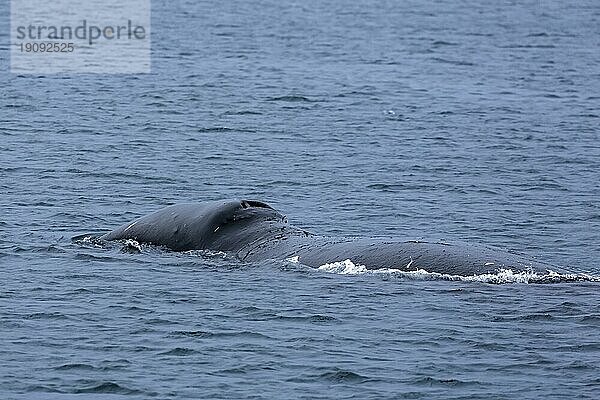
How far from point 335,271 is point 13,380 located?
5.10 metres

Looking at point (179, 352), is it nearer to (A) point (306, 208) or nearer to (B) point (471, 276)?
(B) point (471, 276)

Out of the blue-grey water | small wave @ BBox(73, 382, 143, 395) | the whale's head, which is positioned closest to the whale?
the whale's head

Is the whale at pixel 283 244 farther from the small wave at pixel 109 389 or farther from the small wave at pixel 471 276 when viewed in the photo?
the small wave at pixel 109 389

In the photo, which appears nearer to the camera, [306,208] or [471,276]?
[471,276]

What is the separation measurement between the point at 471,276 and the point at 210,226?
12.5ft

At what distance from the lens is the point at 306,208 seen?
80.4 feet

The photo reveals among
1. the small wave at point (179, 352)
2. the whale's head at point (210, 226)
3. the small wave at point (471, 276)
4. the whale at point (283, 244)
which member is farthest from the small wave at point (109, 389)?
the whale's head at point (210, 226)

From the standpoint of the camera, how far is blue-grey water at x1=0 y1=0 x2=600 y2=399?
46.6ft

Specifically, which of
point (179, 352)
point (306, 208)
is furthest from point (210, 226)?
point (306, 208)

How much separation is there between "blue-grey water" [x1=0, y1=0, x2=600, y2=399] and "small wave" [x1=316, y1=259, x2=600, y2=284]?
80 mm

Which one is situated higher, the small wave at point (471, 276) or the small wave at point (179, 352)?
the small wave at point (471, 276)

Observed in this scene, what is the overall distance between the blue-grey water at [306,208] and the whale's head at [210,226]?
26 cm

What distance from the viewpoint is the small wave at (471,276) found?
16656 mm

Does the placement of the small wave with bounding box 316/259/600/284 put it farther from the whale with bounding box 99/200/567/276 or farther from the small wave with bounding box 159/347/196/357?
the small wave with bounding box 159/347/196/357
